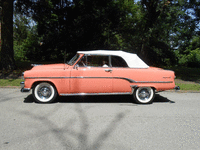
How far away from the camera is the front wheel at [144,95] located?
6133 mm

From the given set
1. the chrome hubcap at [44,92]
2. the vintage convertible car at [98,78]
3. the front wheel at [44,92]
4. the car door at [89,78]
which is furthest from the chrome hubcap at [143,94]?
the chrome hubcap at [44,92]

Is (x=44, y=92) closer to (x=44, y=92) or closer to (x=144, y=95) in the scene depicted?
(x=44, y=92)

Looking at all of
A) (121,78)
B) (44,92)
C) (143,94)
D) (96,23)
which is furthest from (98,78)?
(96,23)

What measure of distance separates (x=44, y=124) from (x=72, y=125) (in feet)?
1.99

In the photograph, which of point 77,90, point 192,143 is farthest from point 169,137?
point 77,90

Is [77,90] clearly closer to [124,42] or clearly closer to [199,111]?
[199,111]

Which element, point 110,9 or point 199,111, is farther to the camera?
point 110,9

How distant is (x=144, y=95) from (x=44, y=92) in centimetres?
317

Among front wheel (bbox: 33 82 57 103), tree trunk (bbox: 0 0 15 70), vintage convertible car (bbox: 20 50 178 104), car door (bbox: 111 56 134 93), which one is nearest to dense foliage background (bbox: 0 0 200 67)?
tree trunk (bbox: 0 0 15 70)

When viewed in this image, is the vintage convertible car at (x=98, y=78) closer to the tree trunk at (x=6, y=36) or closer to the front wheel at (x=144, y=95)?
the front wheel at (x=144, y=95)

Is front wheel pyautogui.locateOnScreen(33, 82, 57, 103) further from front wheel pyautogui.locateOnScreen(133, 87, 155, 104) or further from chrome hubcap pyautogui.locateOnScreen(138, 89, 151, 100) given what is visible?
chrome hubcap pyautogui.locateOnScreen(138, 89, 151, 100)

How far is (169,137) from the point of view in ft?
11.7

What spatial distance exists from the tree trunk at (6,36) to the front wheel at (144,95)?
963 cm

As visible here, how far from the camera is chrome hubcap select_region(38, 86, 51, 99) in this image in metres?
5.96
